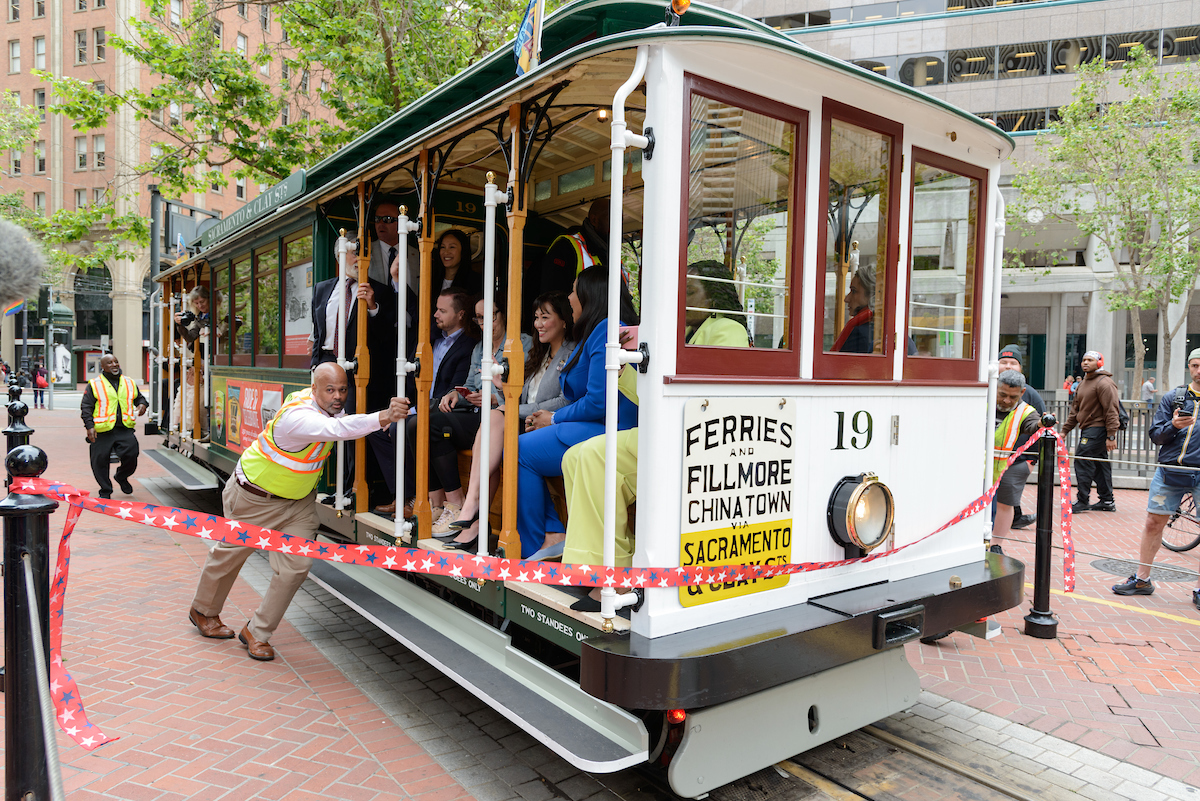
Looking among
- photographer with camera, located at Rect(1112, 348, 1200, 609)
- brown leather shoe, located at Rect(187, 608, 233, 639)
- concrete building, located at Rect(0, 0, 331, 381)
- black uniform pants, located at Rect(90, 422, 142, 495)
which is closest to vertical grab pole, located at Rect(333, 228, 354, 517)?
brown leather shoe, located at Rect(187, 608, 233, 639)

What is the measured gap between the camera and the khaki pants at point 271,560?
470 cm

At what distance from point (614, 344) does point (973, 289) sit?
239cm

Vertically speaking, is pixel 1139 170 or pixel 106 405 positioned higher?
pixel 1139 170

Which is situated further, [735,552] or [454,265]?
[454,265]

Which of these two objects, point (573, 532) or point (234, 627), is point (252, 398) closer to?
point (234, 627)

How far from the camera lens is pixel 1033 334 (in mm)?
31000

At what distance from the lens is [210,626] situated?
5.18m

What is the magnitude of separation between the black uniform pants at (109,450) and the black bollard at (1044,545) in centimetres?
996

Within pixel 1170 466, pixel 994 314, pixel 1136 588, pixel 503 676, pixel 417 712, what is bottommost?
pixel 417 712

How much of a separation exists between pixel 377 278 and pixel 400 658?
8.39 ft

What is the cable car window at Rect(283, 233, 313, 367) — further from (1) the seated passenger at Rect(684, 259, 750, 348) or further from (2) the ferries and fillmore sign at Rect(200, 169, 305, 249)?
(1) the seated passenger at Rect(684, 259, 750, 348)

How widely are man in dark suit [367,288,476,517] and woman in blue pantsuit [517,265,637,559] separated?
131 centimetres

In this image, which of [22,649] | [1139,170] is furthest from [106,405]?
[1139,170]

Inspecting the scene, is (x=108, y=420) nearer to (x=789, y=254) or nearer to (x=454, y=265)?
(x=454, y=265)
